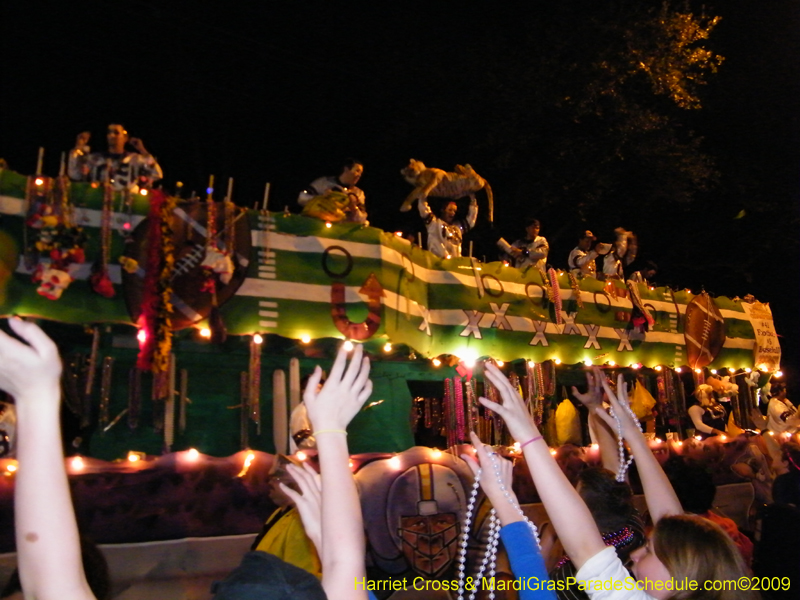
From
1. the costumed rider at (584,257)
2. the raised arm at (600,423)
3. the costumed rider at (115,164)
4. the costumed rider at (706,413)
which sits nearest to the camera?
the raised arm at (600,423)

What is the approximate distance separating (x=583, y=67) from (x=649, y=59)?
4.37 ft

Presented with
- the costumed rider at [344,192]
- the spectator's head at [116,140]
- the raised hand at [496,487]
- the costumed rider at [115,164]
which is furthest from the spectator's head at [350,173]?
the raised hand at [496,487]

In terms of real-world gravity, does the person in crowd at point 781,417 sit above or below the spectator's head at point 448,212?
below

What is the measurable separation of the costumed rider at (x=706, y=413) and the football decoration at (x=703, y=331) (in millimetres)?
406

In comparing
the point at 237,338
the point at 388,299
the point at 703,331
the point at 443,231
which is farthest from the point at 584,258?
the point at 237,338

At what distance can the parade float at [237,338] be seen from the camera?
502cm

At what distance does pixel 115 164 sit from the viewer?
19.4ft

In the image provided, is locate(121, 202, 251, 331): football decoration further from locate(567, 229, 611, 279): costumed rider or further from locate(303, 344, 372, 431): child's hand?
locate(567, 229, 611, 279): costumed rider

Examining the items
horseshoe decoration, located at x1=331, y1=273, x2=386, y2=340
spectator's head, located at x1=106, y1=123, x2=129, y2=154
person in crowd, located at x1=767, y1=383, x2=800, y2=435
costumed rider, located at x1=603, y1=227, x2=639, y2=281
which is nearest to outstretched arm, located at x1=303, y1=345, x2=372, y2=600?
horseshoe decoration, located at x1=331, y1=273, x2=386, y2=340

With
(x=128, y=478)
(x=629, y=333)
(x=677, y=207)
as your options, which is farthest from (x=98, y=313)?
(x=677, y=207)

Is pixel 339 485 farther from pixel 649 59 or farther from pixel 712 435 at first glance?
pixel 649 59

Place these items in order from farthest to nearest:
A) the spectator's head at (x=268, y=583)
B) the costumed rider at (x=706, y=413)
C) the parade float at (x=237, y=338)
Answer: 1. the costumed rider at (x=706, y=413)
2. the parade float at (x=237, y=338)
3. the spectator's head at (x=268, y=583)

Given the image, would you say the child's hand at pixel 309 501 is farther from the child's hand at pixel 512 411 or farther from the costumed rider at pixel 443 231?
the costumed rider at pixel 443 231

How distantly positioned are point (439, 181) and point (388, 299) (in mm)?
2370
